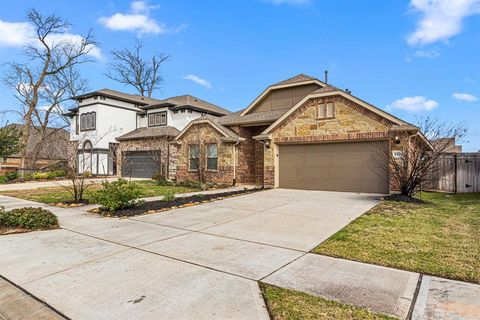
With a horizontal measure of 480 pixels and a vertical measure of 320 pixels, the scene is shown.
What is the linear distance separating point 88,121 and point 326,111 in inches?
947

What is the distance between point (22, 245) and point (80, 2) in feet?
44.6

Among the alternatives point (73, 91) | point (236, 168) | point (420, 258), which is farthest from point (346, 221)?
point (73, 91)

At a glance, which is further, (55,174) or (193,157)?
(55,174)

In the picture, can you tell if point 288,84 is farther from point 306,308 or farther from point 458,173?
point 306,308

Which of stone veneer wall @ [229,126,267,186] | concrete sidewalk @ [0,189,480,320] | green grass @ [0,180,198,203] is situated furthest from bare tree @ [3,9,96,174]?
concrete sidewalk @ [0,189,480,320]

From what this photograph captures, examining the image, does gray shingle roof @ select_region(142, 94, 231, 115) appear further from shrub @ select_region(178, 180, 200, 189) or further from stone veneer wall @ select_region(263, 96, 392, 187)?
stone veneer wall @ select_region(263, 96, 392, 187)

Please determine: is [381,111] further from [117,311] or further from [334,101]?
[117,311]

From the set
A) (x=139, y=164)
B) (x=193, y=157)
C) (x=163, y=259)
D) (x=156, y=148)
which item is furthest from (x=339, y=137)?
(x=139, y=164)

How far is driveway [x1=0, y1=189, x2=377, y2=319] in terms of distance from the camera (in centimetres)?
309

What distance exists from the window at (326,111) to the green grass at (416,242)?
19.0ft

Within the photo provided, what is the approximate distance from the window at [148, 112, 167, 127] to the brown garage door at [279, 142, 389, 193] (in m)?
14.3

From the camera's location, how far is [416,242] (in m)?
5.31

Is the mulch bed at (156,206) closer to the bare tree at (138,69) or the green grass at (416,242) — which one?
the green grass at (416,242)

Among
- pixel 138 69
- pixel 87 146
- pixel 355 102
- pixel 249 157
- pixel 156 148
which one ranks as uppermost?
pixel 138 69
